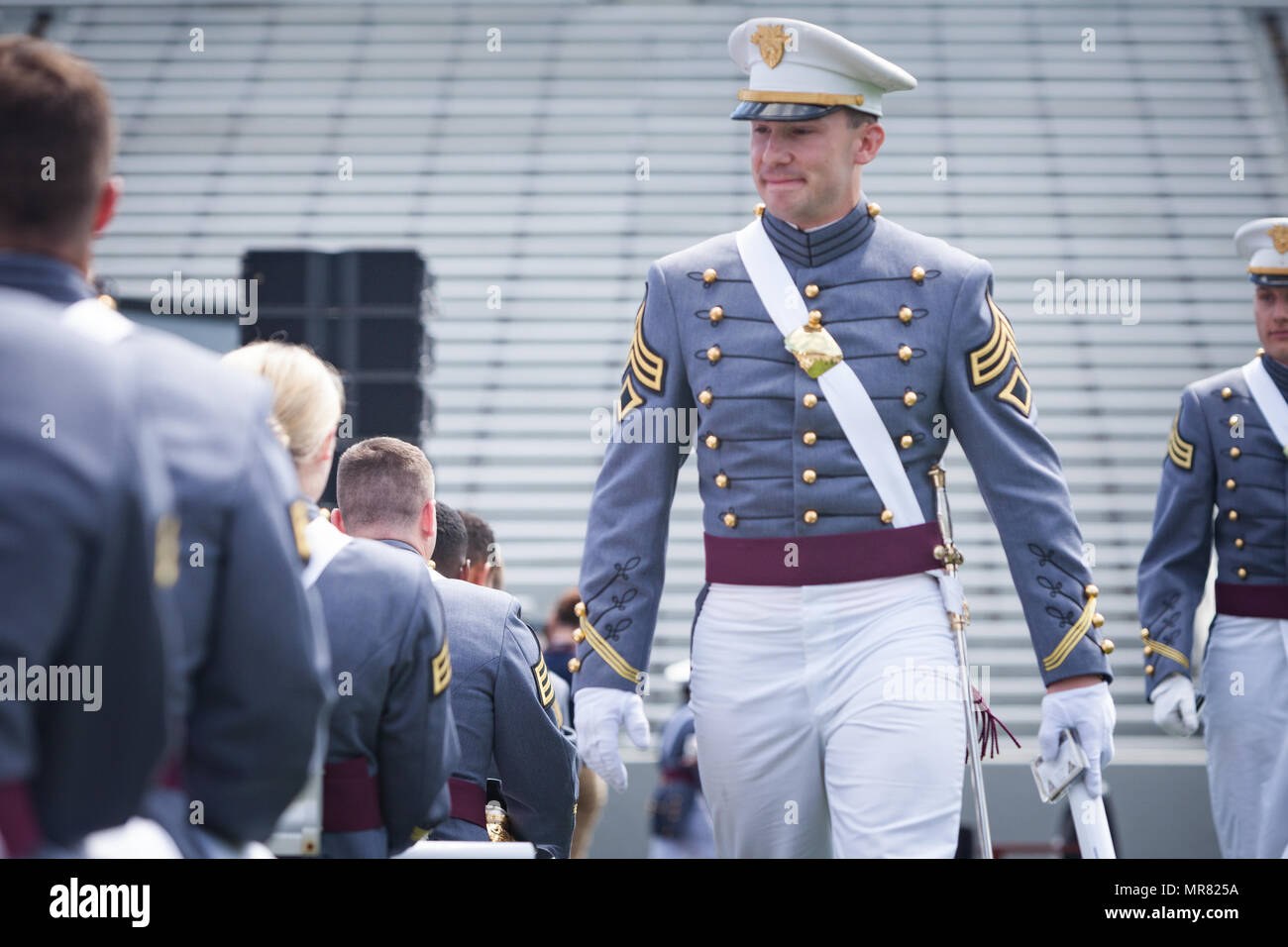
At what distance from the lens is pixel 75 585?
1.62 m

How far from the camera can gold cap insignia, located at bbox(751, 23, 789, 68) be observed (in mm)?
3553

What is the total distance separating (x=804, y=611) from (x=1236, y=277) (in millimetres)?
11671

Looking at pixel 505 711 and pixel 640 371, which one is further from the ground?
pixel 640 371

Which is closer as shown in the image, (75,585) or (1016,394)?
(75,585)

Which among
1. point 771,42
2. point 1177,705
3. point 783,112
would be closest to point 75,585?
point 783,112

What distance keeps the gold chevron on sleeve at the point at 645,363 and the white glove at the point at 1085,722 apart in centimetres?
107

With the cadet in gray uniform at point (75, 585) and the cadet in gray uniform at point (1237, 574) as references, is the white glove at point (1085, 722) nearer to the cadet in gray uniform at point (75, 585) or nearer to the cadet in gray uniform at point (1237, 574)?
the cadet in gray uniform at point (1237, 574)

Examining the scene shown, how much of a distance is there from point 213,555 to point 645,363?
1859mm

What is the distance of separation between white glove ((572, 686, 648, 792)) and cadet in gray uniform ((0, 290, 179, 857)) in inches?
69.5

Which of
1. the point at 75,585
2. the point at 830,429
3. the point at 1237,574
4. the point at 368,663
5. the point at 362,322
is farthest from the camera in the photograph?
the point at 362,322

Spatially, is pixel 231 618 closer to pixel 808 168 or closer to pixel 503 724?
pixel 808 168

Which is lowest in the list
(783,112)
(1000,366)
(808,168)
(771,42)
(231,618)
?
(231,618)

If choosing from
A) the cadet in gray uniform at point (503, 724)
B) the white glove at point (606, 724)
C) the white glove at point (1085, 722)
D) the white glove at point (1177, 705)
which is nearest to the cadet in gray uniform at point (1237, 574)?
the white glove at point (1177, 705)
